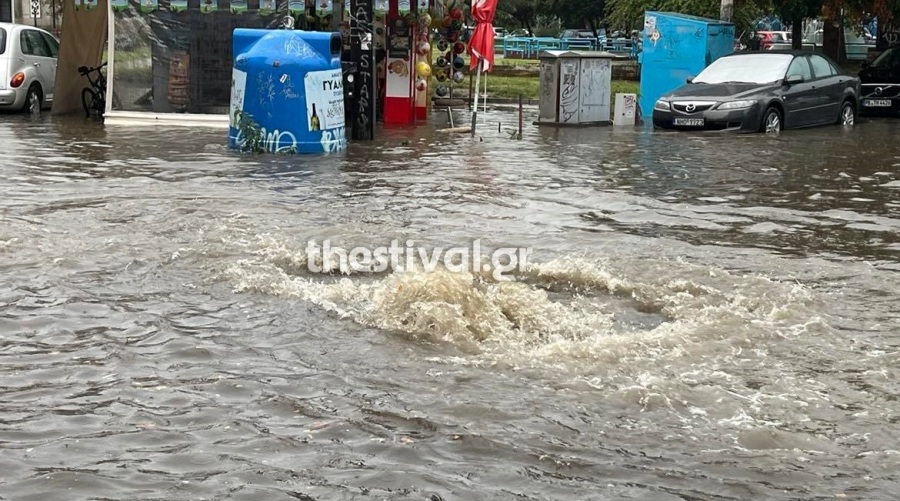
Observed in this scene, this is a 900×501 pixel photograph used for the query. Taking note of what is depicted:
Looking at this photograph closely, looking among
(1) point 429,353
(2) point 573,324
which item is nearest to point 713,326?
(2) point 573,324

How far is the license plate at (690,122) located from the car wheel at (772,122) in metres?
1.01

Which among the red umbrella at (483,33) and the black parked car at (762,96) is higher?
the red umbrella at (483,33)

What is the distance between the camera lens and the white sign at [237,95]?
15.2m

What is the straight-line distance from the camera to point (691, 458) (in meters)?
4.79

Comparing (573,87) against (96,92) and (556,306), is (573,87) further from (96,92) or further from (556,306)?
(556,306)

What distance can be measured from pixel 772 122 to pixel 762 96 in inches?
18.9

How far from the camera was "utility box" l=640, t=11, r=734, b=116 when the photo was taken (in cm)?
2272

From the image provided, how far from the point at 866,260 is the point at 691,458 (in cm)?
483

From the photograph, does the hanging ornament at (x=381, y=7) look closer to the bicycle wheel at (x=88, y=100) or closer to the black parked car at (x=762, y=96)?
the black parked car at (x=762, y=96)

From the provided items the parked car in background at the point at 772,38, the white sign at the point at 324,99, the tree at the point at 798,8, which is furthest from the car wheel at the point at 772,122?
the parked car in background at the point at 772,38

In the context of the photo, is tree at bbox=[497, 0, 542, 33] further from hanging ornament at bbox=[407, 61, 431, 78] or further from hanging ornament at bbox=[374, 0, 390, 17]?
hanging ornament at bbox=[374, 0, 390, 17]

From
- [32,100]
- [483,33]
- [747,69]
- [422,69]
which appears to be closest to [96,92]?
[32,100]

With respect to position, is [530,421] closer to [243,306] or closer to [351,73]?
[243,306]

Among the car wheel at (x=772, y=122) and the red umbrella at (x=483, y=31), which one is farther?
the car wheel at (x=772, y=122)
